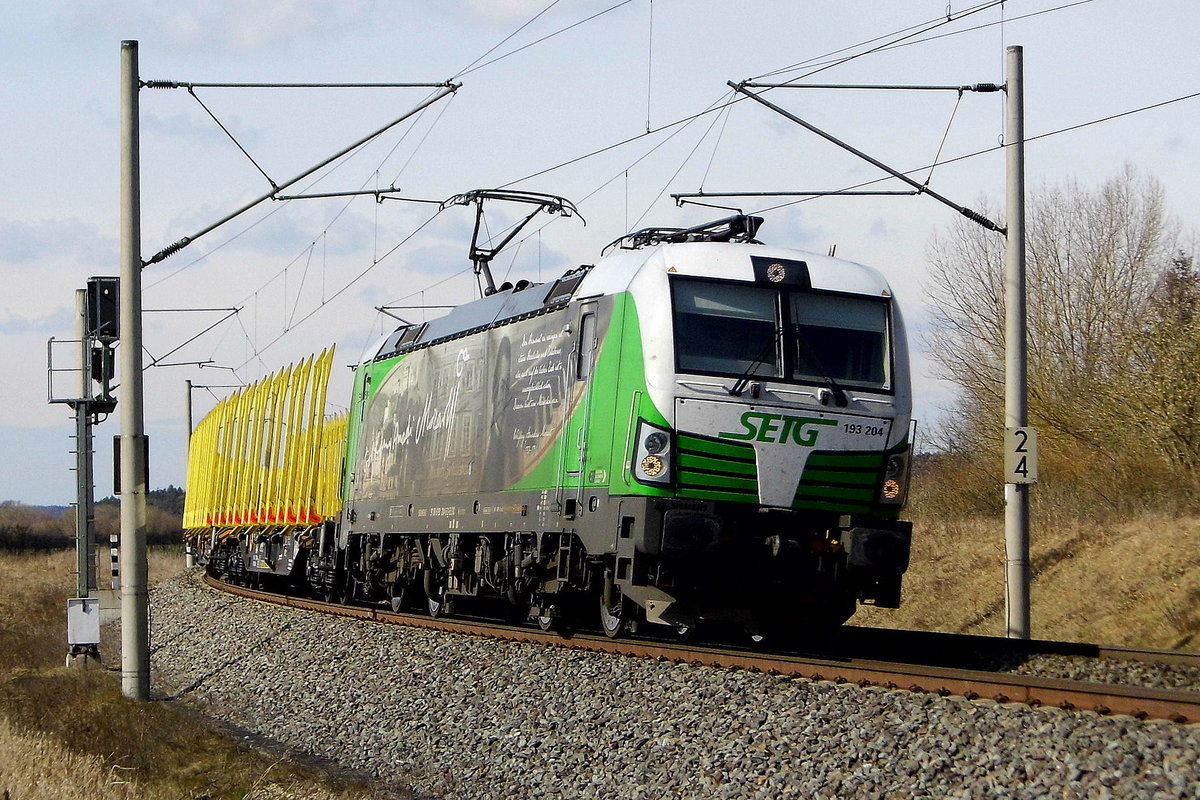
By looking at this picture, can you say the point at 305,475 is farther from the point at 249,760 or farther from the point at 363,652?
the point at 249,760

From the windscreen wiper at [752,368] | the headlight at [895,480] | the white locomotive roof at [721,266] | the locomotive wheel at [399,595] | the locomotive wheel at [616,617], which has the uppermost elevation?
the white locomotive roof at [721,266]

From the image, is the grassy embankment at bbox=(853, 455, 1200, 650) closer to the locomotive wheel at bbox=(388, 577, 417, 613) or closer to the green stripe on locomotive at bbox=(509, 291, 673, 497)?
the locomotive wheel at bbox=(388, 577, 417, 613)

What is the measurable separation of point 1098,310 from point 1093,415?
14.1ft

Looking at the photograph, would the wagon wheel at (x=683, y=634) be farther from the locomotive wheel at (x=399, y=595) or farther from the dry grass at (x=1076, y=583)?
the dry grass at (x=1076, y=583)

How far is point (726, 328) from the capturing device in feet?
39.1

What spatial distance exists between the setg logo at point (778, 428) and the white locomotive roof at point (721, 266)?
1.25 m

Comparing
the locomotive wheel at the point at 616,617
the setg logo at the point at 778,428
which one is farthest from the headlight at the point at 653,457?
the locomotive wheel at the point at 616,617

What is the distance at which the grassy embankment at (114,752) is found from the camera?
9547 mm

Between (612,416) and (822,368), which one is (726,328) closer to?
(822,368)

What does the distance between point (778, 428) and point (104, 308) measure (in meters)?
8.67

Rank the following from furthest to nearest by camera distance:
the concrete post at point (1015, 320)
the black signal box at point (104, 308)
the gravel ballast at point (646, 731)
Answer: the black signal box at point (104, 308) → the concrete post at point (1015, 320) → the gravel ballast at point (646, 731)

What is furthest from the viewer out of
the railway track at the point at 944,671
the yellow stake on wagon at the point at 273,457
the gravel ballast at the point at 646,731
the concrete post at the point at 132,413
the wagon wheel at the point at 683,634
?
the yellow stake on wagon at the point at 273,457

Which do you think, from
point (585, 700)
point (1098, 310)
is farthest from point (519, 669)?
point (1098, 310)

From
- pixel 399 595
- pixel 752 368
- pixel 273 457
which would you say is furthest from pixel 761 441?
pixel 273 457
